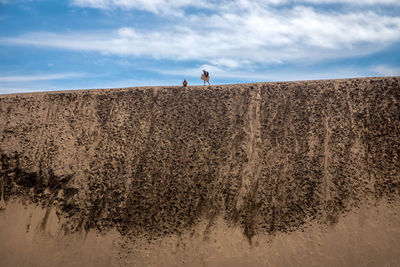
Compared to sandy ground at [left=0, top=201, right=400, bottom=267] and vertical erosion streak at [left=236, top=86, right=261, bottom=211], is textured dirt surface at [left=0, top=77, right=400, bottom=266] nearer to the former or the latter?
vertical erosion streak at [left=236, top=86, right=261, bottom=211]

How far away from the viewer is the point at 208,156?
1972 centimetres

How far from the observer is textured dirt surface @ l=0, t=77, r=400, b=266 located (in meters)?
17.7

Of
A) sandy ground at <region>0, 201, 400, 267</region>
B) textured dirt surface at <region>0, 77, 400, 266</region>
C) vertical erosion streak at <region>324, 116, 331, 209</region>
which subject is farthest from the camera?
textured dirt surface at <region>0, 77, 400, 266</region>

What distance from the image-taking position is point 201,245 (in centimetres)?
1714

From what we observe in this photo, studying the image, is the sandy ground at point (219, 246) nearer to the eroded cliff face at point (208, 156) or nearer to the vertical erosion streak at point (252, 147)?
the eroded cliff face at point (208, 156)

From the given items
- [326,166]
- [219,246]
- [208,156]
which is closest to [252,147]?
[208,156]

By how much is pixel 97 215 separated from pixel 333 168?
51.0ft

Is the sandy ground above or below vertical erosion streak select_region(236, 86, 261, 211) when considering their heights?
below

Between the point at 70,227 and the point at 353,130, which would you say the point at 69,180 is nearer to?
the point at 70,227

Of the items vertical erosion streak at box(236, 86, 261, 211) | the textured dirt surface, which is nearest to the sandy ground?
the textured dirt surface

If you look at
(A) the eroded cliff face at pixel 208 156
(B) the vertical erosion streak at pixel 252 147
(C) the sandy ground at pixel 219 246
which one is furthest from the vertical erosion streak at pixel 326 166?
(B) the vertical erosion streak at pixel 252 147

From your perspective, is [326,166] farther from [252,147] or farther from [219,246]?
[219,246]

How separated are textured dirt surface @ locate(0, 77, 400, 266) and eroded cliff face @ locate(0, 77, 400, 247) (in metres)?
0.07

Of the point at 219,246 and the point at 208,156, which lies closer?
the point at 219,246
